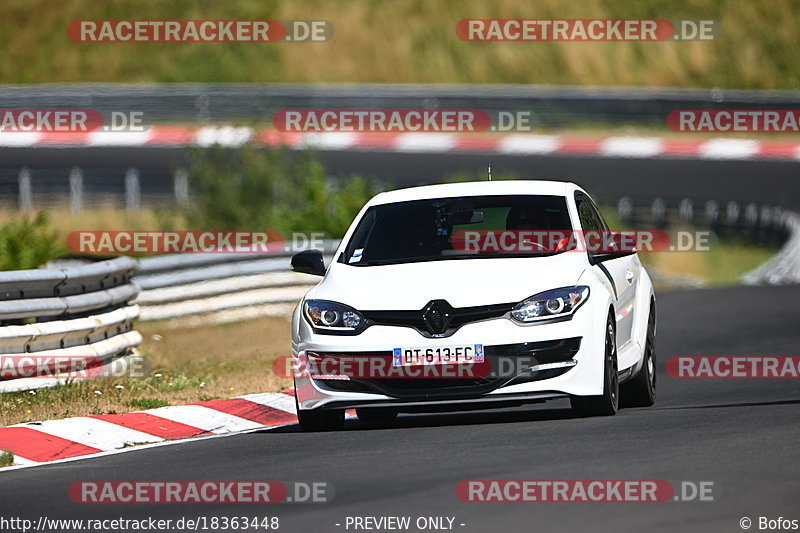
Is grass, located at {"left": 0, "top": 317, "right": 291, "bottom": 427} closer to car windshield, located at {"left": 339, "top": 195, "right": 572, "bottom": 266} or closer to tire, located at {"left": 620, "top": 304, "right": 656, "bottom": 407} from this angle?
car windshield, located at {"left": 339, "top": 195, "right": 572, "bottom": 266}

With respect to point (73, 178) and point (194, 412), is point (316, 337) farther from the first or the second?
point (73, 178)

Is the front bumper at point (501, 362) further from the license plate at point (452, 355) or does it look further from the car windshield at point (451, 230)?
the car windshield at point (451, 230)

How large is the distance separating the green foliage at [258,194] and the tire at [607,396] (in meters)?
15.0

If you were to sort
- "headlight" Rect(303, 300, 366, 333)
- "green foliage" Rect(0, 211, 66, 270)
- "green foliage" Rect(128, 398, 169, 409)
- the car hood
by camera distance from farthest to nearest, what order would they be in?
1. "green foliage" Rect(0, 211, 66, 270)
2. "green foliage" Rect(128, 398, 169, 409)
3. "headlight" Rect(303, 300, 366, 333)
4. the car hood

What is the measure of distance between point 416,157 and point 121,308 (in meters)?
19.7

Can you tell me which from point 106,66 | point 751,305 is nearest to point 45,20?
point 106,66

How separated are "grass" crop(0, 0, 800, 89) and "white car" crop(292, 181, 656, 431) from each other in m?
34.5

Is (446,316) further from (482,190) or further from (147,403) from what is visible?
(147,403)

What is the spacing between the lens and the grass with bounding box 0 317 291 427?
12500mm

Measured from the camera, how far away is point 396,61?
47.1 meters

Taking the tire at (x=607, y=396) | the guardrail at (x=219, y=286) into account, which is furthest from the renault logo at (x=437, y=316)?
the guardrail at (x=219, y=286)

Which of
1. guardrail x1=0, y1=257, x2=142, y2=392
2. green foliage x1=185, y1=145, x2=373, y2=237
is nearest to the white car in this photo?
guardrail x1=0, y1=257, x2=142, y2=392

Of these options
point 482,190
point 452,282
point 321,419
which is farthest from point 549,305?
point 321,419

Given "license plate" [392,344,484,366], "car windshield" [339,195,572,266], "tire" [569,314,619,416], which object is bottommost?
"tire" [569,314,619,416]
